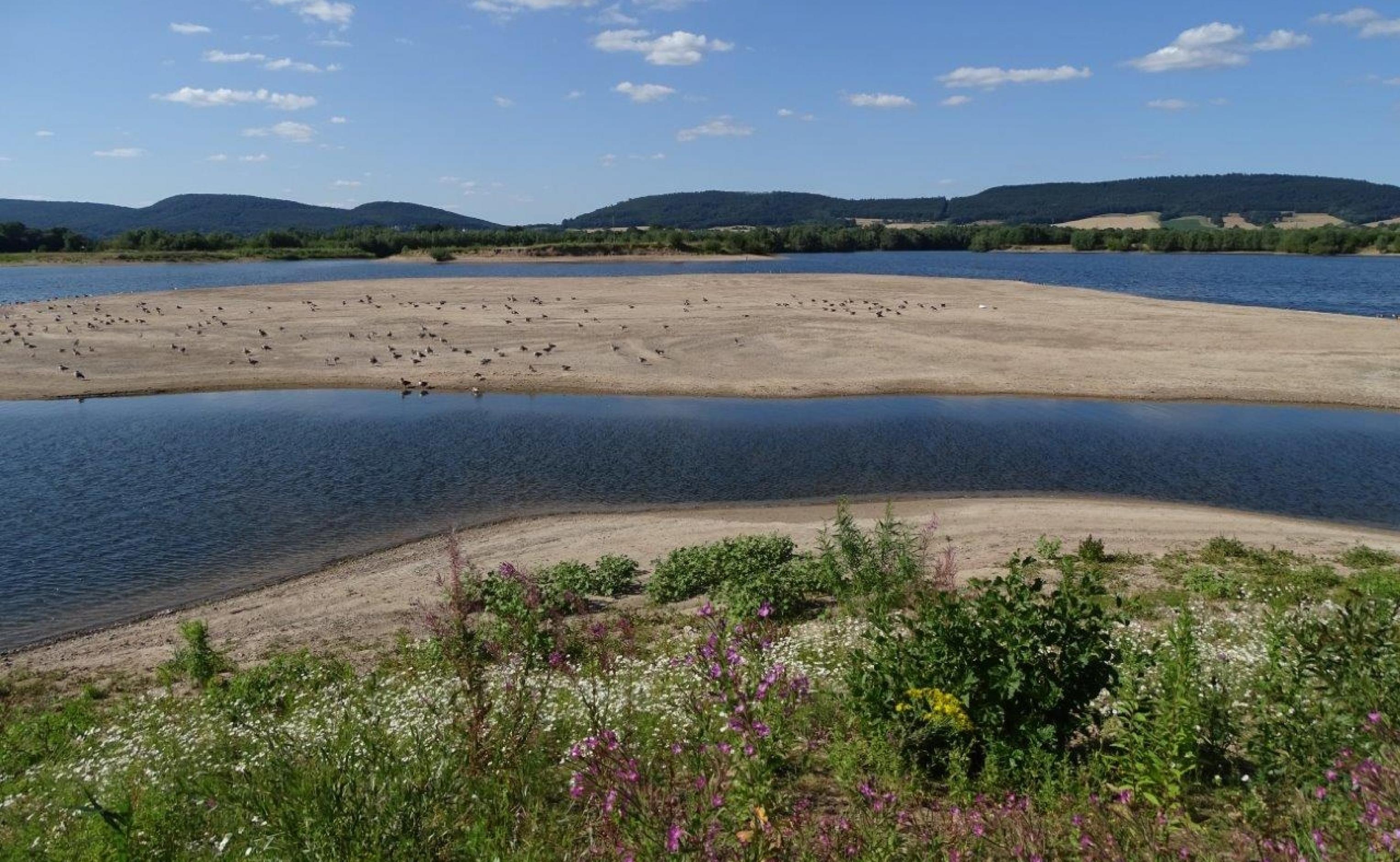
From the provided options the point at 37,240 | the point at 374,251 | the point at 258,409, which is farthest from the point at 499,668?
the point at 37,240

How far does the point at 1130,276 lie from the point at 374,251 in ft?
355

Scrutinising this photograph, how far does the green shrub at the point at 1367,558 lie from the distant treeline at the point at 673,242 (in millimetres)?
120020

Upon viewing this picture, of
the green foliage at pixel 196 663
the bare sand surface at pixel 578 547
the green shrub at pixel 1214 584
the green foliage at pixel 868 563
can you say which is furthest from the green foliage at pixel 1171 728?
the green foliage at pixel 196 663

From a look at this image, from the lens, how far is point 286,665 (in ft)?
39.4

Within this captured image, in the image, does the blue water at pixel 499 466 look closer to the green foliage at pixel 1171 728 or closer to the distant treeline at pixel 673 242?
the green foliage at pixel 1171 728

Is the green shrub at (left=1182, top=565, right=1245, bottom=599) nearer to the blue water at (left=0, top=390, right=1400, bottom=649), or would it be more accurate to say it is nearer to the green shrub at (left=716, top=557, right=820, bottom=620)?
the blue water at (left=0, top=390, right=1400, bottom=649)

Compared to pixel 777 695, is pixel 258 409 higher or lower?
lower

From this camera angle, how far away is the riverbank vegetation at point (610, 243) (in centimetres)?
13012

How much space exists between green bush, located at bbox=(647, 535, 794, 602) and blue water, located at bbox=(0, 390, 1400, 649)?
6025mm

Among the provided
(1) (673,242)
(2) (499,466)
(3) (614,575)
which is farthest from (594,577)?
(1) (673,242)

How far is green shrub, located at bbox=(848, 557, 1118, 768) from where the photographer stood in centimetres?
707

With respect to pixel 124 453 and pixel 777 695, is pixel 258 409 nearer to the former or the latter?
pixel 124 453

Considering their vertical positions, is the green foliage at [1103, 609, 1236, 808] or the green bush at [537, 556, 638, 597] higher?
the green foliage at [1103, 609, 1236, 808]

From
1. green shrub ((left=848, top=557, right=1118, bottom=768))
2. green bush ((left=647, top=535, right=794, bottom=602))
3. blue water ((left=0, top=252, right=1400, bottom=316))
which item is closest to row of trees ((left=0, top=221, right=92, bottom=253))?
blue water ((left=0, top=252, right=1400, bottom=316))
